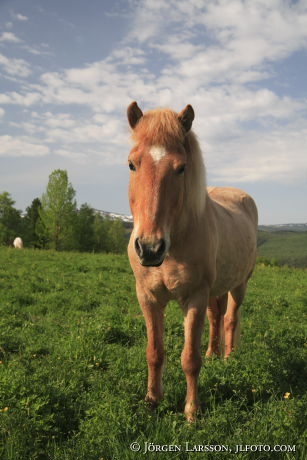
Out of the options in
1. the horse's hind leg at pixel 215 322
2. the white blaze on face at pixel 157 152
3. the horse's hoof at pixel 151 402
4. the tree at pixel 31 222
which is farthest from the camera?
the tree at pixel 31 222

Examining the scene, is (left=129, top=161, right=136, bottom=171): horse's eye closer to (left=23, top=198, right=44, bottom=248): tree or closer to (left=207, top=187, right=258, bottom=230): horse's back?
(left=207, top=187, right=258, bottom=230): horse's back

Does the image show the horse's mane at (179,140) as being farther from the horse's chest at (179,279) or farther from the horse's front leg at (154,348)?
the horse's front leg at (154,348)

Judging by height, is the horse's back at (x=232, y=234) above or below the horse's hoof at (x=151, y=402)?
above

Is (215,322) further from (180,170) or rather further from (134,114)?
(134,114)

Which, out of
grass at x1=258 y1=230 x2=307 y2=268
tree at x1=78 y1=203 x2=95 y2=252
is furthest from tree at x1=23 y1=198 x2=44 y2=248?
grass at x1=258 y1=230 x2=307 y2=268

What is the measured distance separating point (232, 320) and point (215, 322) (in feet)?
0.89

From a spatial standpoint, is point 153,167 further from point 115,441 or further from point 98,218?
point 98,218

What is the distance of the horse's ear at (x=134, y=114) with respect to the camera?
3.40 metres

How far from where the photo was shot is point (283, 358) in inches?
186

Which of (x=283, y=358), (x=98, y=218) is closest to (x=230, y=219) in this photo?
(x=283, y=358)

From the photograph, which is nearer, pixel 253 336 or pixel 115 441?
pixel 115 441

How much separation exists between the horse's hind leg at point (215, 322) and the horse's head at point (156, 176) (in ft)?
8.87

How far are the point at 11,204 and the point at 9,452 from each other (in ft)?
186

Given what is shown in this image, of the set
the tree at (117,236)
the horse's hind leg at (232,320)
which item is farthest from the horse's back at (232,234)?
the tree at (117,236)
